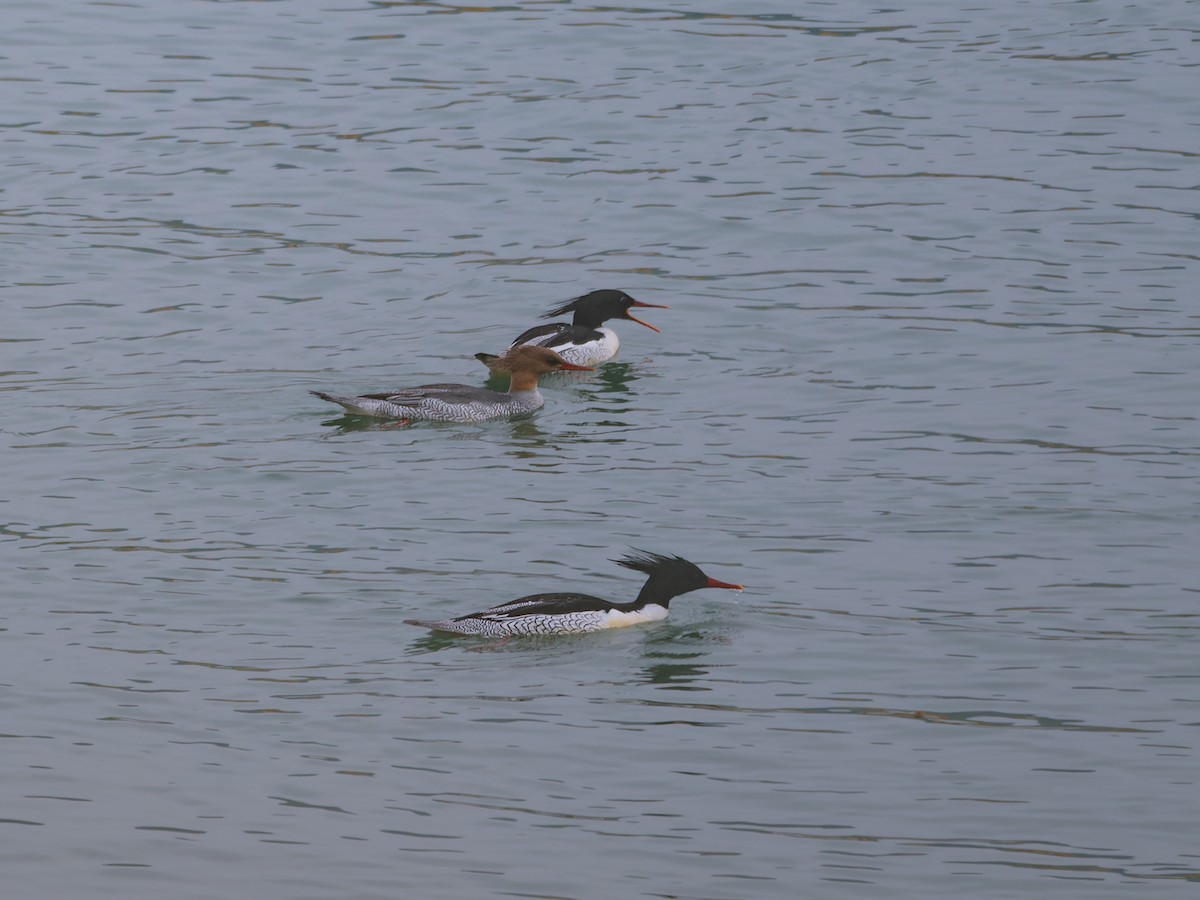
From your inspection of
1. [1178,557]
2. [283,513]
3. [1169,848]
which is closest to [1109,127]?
[1178,557]

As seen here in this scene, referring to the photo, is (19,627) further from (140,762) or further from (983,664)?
(983,664)

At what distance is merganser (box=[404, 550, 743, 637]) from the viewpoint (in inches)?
509

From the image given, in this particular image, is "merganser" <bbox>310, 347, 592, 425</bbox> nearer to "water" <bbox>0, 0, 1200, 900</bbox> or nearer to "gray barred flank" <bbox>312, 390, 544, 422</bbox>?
"gray barred flank" <bbox>312, 390, 544, 422</bbox>

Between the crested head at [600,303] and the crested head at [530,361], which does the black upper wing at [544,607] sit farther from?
the crested head at [600,303]

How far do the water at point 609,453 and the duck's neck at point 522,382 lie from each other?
1.03ft

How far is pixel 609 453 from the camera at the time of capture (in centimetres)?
1734

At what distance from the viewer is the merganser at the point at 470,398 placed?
17.9 meters

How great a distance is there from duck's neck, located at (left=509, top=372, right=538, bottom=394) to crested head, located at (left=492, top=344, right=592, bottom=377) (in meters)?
0.02

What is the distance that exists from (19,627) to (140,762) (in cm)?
227

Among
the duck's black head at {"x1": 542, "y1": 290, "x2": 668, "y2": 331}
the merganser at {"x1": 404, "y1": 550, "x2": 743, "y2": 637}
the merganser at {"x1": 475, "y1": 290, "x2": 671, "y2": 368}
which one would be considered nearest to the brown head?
the merganser at {"x1": 475, "y1": 290, "x2": 671, "y2": 368}

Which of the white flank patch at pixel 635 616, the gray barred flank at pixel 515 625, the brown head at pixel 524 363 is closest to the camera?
the gray barred flank at pixel 515 625

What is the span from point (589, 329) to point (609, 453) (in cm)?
368

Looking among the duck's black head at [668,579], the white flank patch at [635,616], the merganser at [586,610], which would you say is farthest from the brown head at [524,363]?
the white flank patch at [635,616]

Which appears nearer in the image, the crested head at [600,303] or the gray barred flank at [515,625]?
the gray barred flank at [515,625]
